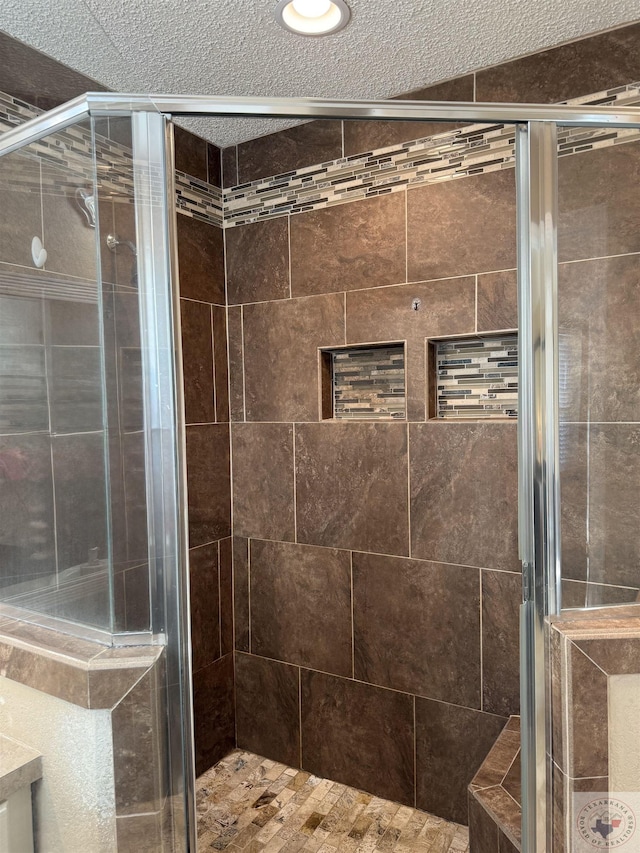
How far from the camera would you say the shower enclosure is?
987mm

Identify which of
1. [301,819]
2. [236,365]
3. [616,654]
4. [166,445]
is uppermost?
[236,365]

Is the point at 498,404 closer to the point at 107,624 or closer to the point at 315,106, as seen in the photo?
the point at 315,106

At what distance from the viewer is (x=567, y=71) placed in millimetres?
1675

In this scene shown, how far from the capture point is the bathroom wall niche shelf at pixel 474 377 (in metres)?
1.87

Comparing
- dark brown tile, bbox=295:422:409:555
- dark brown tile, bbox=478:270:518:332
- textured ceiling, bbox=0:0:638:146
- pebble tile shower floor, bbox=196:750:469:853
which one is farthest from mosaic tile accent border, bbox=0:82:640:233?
pebble tile shower floor, bbox=196:750:469:853

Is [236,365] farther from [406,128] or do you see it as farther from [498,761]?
[498,761]

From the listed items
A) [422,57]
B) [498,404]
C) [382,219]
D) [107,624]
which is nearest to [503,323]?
[498,404]

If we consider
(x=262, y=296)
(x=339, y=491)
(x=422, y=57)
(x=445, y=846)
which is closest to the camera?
(x=422, y=57)

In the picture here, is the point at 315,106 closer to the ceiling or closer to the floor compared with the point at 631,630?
closer to the ceiling

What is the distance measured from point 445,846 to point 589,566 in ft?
4.22

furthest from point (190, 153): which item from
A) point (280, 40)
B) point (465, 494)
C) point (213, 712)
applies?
point (213, 712)

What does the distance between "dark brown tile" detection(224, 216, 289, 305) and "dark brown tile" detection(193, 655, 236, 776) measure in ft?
4.73

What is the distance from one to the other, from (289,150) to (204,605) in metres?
1.74

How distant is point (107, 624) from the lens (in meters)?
1.01
